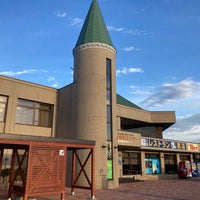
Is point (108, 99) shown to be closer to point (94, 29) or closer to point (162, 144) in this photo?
point (94, 29)

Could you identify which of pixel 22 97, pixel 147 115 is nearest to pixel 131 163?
pixel 147 115

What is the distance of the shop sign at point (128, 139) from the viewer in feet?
79.6

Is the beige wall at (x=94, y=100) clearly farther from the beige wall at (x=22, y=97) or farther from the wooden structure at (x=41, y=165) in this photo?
the wooden structure at (x=41, y=165)

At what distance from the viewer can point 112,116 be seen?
67.5ft

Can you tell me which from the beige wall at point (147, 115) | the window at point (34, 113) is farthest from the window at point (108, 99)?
the beige wall at point (147, 115)

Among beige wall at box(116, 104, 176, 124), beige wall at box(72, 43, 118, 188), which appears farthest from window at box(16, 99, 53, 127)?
beige wall at box(116, 104, 176, 124)

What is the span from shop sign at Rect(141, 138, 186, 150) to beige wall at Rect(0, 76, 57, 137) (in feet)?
38.9

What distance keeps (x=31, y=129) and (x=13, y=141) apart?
11.2 m

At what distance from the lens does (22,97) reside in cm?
2122

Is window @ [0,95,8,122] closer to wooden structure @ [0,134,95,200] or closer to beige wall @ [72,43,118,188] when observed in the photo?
beige wall @ [72,43,118,188]

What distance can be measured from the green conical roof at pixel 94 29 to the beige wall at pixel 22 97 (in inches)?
230

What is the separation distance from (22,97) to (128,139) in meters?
11.9

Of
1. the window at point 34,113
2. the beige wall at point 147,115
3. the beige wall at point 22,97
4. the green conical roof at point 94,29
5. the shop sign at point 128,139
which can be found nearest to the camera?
the beige wall at point 22,97

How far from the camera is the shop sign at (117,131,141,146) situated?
24.3 m
